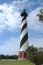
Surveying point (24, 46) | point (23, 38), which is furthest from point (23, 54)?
point (23, 38)

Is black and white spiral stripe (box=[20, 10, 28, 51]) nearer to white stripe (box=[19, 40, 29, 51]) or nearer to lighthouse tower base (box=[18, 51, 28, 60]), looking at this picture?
white stripe (box=[19, 40, 29, 51])

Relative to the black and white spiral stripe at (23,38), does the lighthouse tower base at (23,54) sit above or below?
below

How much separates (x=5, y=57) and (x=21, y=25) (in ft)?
22.8

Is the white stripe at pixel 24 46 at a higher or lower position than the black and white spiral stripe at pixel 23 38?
lower

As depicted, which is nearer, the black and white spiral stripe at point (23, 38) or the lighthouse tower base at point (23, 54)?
the lighthouse tower base at point (23, 54)

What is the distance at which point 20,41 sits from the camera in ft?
161

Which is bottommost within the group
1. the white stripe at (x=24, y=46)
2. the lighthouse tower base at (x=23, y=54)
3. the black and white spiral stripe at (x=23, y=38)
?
the lighthouse tower base at (x=23, y=54)

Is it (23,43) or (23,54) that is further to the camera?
(23,54)

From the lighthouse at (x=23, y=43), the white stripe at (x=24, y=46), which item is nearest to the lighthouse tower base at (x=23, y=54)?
the lighthouse at (x=23, y=43)

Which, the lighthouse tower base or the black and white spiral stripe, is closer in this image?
the lighthouse tower base

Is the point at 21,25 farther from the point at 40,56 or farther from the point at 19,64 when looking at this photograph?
the point at 40,56

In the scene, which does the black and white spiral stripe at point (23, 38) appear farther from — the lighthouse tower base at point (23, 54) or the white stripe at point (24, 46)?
the lighthouse tower base at point (23, 54)

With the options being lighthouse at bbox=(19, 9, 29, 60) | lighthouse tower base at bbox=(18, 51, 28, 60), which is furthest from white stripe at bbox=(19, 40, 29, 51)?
lighthouse tower base at bbox=(18, 51, 28, 60)

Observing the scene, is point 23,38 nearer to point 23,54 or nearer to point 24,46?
point 24,46
